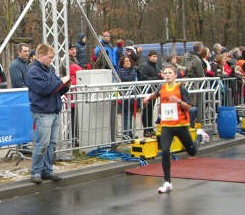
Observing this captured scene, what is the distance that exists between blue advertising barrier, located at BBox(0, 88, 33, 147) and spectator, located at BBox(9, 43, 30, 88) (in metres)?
1.25

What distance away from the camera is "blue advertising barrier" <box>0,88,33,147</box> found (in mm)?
9461

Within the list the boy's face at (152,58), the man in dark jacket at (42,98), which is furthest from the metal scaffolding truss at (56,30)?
the boy's face at (152,58)

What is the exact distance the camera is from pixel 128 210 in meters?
7.36

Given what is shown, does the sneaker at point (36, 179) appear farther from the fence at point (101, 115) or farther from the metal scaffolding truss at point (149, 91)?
the metal scaffolding truss at point (149, 91)

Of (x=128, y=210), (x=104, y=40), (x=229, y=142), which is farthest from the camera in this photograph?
(x=104, y=40)

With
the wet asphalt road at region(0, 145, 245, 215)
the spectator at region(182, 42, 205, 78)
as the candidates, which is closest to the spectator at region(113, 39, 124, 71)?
the spectator at region(182, 42, 205, 78)

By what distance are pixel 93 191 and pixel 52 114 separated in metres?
1.28

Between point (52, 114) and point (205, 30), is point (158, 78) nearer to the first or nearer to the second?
point (52, 114)

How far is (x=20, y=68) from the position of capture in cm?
1091

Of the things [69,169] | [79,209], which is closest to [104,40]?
[69,169]

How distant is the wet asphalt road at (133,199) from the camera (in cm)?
735

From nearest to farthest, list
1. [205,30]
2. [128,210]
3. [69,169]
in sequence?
[128,210], [69,169], [205,30]

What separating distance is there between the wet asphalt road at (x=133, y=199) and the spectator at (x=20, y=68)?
268cm

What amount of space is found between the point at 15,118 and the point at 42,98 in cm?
122
